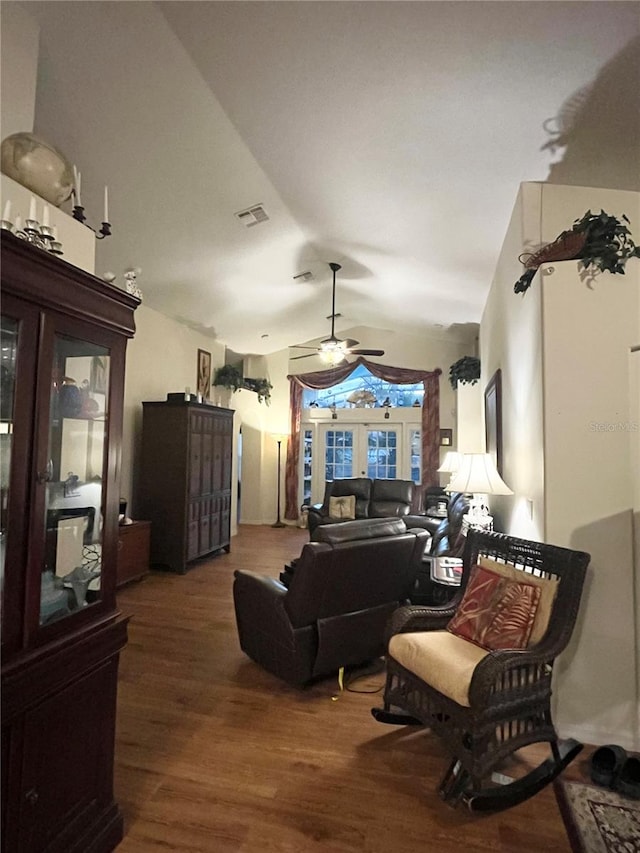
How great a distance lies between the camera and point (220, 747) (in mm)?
2201

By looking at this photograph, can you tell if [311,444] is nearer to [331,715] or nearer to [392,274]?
[392,274]

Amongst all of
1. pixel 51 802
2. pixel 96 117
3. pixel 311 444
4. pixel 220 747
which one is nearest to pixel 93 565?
pixel 51 802

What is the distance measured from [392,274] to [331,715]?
4577mm

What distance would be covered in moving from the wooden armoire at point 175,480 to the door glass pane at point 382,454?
3740mm

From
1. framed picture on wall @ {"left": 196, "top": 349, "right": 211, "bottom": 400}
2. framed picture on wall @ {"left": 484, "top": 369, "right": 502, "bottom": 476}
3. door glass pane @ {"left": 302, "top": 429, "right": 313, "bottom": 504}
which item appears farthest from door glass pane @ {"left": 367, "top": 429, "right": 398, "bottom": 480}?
framed picture on wall @ {"left": 484, "top": 369, "right": 502, "bottom": 476}

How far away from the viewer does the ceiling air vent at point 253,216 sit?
14.1 feet

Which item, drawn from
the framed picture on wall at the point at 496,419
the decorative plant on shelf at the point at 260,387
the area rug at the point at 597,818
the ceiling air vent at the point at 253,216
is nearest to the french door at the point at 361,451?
the decorative plant on shelf at the point at 260,387

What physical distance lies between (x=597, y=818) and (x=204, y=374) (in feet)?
21.3

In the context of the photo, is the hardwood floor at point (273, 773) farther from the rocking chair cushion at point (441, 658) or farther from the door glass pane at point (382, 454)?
the door glass pane at point (382, 454)

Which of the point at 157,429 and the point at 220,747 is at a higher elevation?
the point at 157,429

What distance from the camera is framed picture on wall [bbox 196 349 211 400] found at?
6.96 metres

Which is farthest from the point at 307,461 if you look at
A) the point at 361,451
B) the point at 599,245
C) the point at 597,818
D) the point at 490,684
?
the point at 597,818

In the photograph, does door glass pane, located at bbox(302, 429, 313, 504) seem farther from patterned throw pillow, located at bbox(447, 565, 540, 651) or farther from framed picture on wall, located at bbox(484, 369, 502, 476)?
patterned throw pillow, located at bbox(447, 565, 540, 651)

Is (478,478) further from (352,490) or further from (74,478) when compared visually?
(352,490)
